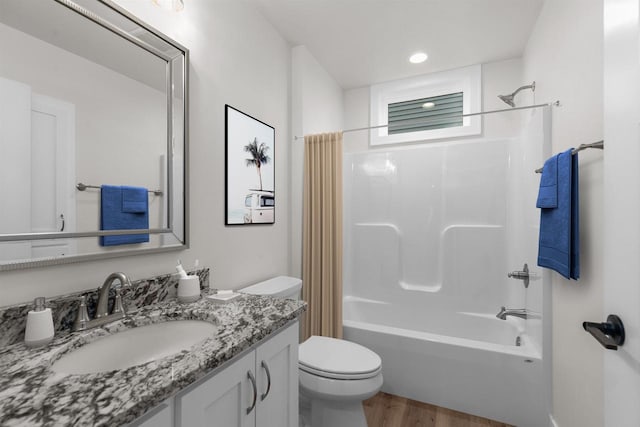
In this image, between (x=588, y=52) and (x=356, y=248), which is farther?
(x=356, y=248)

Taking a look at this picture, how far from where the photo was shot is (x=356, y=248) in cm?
290

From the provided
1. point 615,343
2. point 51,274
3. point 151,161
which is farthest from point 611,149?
point 51,274

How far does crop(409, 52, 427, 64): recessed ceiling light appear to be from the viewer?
2.51 metres

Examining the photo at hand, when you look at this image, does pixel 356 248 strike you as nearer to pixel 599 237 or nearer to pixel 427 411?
pixel 427 411

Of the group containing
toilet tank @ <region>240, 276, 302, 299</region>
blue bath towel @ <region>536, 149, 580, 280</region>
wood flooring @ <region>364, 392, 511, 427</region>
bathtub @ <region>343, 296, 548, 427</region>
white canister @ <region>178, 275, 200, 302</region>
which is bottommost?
wood flooring @ <region>364, 392, 511, 427</region>

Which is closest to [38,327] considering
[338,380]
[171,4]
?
[338,380]

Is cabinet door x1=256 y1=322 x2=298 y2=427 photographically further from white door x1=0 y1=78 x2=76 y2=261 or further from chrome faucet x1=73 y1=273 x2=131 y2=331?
white door x1=0 y1=78 x2=76 y2=261

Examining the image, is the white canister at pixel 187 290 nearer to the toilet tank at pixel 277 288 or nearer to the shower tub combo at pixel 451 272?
the toilet tank at pixel 277 288

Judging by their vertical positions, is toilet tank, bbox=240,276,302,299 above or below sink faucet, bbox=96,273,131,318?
below

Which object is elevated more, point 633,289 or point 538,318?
point 633,289

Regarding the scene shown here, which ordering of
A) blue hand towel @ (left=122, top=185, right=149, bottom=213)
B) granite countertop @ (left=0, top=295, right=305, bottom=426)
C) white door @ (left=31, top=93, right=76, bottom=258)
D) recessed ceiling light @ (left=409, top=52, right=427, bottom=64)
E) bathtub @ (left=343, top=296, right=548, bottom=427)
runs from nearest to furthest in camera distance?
granite countertop @ (left=0, top=295, right=305, bottom=426) → white door @ (left=31, top=93, right=76, bottom=258) → blue hand towel @ (left=122, top=185, right=149, bottom=213) → bathtub @ (left=343, top=296, right=548, bottom=427) → recessed ceiling light @ (left=409, top=52, right=427, bottom=64)

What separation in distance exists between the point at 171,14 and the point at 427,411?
2.62m

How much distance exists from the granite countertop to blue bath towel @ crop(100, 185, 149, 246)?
32 cm

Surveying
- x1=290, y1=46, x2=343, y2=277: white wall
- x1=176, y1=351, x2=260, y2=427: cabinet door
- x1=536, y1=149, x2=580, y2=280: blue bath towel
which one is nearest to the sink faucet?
x1=176, y1=351, x2=260, y2=427: cabinet door
